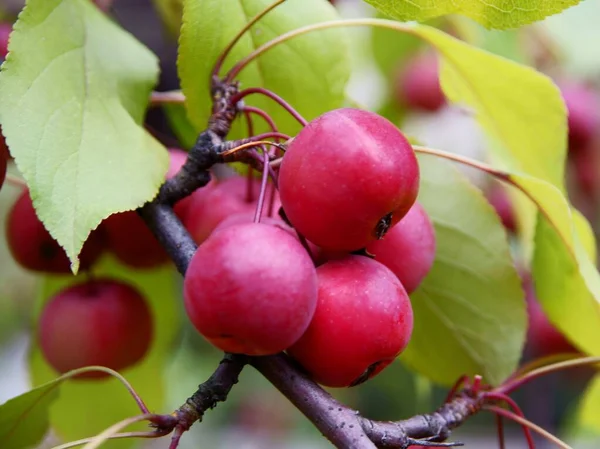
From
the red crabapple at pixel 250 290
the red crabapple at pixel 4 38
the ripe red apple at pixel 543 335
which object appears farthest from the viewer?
the ripe red apple at pixel 543 335

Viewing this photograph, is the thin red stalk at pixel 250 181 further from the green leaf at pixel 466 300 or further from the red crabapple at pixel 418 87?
the red crabapple at pixel 418 87

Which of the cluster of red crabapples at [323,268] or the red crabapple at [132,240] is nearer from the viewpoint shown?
the cluster of red crabapples at [323,268]

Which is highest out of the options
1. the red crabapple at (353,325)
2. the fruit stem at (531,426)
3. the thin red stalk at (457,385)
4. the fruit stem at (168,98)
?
the red crabapple at (353,325)

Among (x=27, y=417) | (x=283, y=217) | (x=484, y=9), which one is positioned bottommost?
(x=27, y=417)

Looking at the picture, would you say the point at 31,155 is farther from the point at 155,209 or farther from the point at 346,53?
the point at 346,53

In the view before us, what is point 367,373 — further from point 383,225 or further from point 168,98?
point 168,98

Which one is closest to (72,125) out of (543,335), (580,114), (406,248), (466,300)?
(406,248)

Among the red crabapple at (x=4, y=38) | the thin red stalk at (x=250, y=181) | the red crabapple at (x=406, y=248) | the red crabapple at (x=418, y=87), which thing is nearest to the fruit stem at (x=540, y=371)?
the red crabapple at (x=406, y=248)
